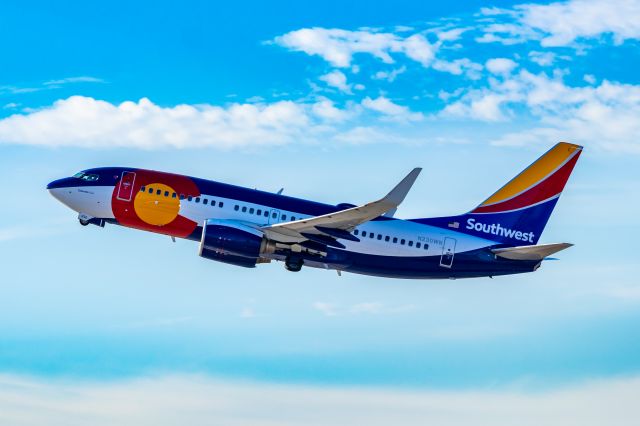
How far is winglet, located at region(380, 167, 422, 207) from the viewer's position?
172ft

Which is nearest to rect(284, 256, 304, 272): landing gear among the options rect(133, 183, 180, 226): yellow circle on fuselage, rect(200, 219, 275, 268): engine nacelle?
rect(200, 219, 275, 268): engine nacelle

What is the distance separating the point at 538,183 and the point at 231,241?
→ 21085 mm

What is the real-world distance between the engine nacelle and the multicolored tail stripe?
49.0 ft

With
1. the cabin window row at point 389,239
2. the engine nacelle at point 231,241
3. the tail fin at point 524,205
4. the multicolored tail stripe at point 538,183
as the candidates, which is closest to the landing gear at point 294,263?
the engine nacelle at point 231,241

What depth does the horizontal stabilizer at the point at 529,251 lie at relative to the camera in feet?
188

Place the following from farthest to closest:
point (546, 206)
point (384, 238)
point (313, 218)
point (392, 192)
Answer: point (546, 206) < point (384, 238) < point (313, 218) < point (392, 192)

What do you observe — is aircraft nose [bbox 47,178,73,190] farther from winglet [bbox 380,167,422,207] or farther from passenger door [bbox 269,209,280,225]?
winglet [bbox 380,167,422,207]

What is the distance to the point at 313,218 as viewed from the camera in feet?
184

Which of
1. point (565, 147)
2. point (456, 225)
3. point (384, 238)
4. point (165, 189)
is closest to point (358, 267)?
point (384, 238)

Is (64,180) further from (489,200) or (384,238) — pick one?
(489,200)

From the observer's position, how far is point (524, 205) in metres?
64.0

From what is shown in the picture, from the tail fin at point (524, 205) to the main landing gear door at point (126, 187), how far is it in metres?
18.6

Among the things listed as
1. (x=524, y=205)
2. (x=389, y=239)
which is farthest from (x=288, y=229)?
(x=524, y=205)

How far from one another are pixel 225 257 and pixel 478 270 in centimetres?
1567
